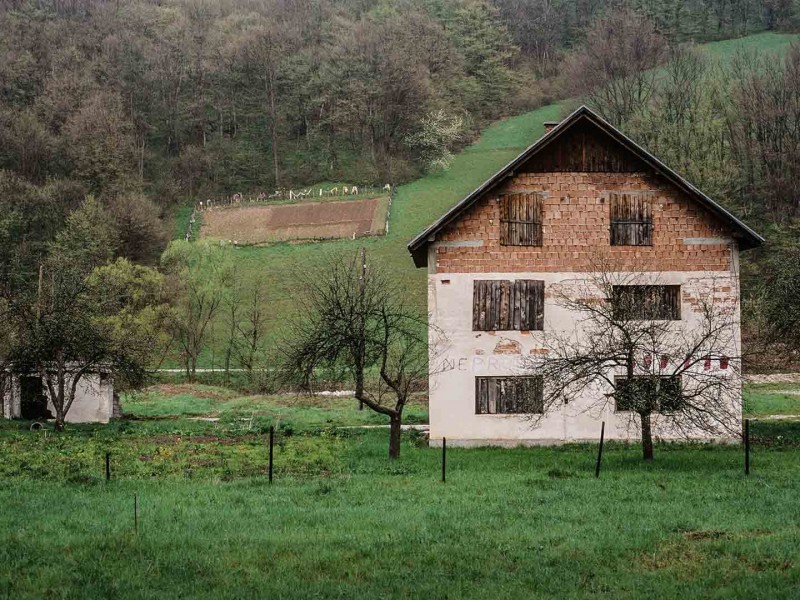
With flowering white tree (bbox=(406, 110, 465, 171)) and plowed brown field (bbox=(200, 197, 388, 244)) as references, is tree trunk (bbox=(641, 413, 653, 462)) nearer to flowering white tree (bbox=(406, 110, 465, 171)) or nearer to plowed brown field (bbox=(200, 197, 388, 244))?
plowed brown field (bbox=(200, 197, 388, 244))

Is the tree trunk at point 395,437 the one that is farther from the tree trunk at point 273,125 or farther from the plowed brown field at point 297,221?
the tree trunk at point 273,125

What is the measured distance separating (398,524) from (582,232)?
16.4m

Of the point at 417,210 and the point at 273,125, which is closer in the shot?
the point at 417,210

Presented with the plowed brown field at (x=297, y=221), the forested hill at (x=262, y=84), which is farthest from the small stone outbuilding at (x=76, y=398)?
the forested hill at (x=262, y=84)

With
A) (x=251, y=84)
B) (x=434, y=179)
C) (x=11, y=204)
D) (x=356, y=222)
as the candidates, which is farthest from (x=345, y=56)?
(x=11, y=204)

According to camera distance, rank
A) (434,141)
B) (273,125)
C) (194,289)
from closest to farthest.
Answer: (194,289), (434,141), (273,125)

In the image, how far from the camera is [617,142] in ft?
98.6

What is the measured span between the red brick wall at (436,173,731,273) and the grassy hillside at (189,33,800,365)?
3306 centimetres

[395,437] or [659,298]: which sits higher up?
[659,298]

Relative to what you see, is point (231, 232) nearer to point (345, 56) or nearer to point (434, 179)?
point (434, 179)

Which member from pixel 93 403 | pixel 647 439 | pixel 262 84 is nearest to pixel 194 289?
pixel 93 403

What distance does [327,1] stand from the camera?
5650 inches

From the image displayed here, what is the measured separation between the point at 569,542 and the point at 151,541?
6.24 meters

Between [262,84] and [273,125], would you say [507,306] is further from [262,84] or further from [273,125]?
[262,84]
